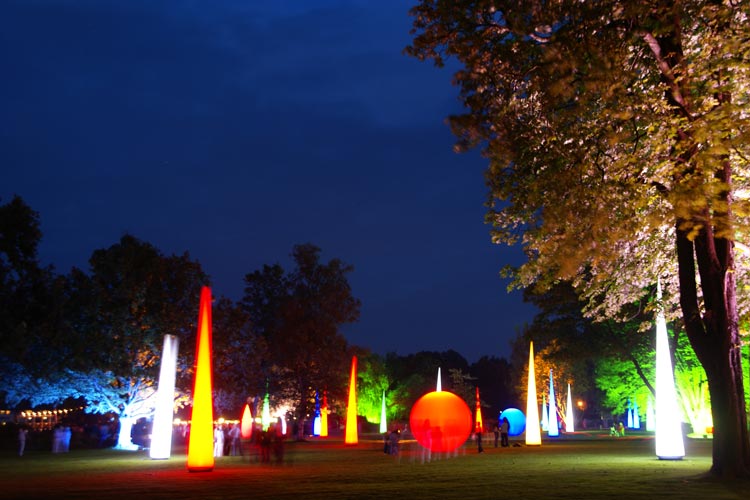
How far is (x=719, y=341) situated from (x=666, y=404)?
28.5 ft

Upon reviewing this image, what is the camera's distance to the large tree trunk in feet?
56.5

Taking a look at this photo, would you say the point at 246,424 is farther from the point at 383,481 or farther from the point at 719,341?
the point at 719,341

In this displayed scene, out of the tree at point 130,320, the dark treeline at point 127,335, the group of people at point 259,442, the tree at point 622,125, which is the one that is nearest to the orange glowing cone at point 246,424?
the dark treeline at point 127,335

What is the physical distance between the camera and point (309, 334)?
5822cm

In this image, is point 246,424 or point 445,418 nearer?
point 445,418

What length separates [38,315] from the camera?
156 feet

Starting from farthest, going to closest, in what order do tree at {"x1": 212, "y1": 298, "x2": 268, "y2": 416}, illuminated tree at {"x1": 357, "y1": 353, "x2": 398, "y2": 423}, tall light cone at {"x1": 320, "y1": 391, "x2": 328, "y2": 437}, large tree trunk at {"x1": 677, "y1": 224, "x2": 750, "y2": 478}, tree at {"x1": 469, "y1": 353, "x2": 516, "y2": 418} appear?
tree at {"x1": 469, "y1": 353, "x2": 516, "y2": 418} → illuminated tree at {"x1": 357, "y1": 353, "x2": 398, "y2": 423} → tall light cone at {"x1": 320, "y1": 391, "x2": 328, "y2": 437} → tree at {"x1": 212, "y1": 298, "x2": 268, "y2": 416} → large tree trunk at {"x1": 677, "y1": 224, "x2": 750, "y2": 478}

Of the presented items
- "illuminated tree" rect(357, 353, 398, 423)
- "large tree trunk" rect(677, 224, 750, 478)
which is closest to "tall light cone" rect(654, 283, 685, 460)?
"large tree trunk" rect(677, 224, 750, 478)

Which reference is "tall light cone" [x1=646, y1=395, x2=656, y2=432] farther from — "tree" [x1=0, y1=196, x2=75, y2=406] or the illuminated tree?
"tree" [x1=0, y1=196, x2=75, y2=406]

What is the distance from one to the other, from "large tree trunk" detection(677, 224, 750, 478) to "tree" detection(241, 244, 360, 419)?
135 ft

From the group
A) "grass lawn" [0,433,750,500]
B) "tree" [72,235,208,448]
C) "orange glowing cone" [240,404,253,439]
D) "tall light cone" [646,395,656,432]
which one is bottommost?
"grass lawn" [0,433,750,500]

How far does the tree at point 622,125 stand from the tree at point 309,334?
40.0 metres

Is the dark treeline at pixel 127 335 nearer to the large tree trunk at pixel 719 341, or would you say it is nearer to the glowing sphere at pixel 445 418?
the glowing sphere at pixel 445 418

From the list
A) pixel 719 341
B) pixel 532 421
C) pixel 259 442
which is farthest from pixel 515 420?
pixel 719 341
